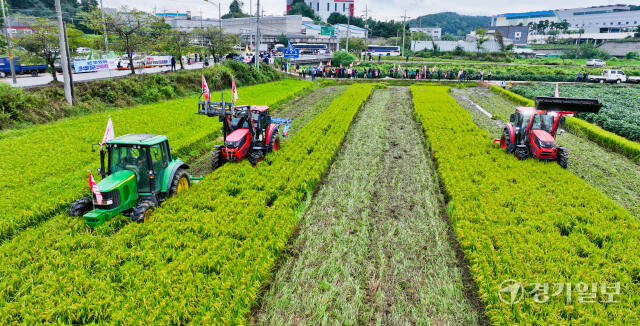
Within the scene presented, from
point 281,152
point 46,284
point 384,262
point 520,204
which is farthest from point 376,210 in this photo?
point 46,284

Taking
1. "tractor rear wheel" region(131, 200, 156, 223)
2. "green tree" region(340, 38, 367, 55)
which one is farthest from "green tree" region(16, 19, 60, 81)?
"green tree" region(340, 38, 367, 55)

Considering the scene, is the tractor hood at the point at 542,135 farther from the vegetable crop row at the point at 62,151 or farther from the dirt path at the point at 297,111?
the vegetable crop row at the point at 62,151

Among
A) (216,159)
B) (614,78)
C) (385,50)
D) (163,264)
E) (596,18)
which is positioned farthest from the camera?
(596,18)

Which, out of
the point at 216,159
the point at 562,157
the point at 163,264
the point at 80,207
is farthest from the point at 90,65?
the point at 562,157

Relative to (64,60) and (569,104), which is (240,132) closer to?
(569,104)

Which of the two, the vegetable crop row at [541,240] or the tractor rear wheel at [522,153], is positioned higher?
the tractor rear wheel at [522,153]

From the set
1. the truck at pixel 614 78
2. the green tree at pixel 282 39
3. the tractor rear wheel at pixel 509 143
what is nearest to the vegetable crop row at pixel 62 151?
the tractor rear wheel at pixel 509 143
